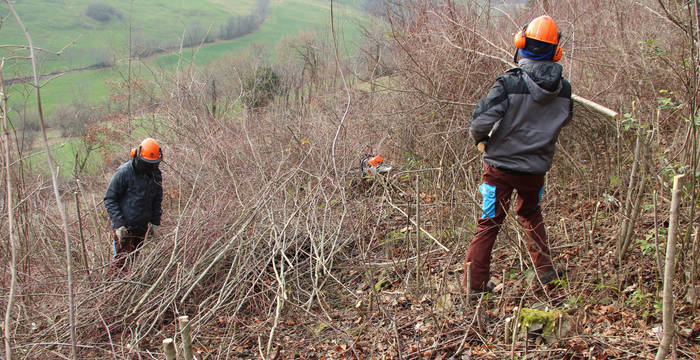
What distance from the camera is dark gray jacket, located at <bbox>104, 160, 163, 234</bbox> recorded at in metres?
4.54

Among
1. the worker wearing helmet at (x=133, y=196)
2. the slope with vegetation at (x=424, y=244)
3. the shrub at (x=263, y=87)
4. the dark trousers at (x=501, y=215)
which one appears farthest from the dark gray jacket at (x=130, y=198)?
the shrub at (x=263, y=87)

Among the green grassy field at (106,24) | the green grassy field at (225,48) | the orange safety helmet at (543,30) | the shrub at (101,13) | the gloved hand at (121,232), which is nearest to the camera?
the orange safety helmet at (543,30)

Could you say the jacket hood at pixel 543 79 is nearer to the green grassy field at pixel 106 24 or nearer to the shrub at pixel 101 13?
the green grassy field at pixel 106 24

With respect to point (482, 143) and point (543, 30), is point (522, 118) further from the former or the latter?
point (543, 30)

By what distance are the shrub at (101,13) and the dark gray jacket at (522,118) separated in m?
19.5

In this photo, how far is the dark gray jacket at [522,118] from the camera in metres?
3.04

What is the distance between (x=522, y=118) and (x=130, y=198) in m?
3.64

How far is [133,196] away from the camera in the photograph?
462cm

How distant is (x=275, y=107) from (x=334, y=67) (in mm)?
3038

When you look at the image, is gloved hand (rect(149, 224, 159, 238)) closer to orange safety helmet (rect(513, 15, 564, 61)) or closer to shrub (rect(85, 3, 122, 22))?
orange safety helmet (rect(513, 15, 564, 61))

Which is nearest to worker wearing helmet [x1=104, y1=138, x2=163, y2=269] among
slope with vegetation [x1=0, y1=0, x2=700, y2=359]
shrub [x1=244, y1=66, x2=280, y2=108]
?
slope with vegetation [x1=0, y1=0, x2=700, y2=359]

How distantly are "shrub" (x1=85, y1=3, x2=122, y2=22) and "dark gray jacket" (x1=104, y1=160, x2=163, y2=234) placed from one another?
55.6ft

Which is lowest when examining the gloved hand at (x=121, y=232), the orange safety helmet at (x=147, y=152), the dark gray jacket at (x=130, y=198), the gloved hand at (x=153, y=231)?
the gloved hand at (x=153, y=231)

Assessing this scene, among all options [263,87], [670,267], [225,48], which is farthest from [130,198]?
[225,48]
